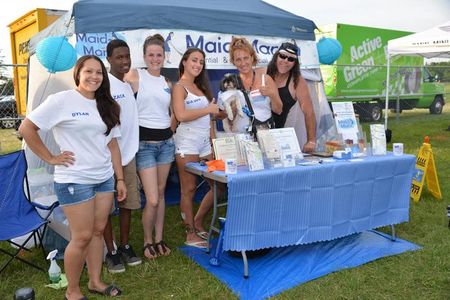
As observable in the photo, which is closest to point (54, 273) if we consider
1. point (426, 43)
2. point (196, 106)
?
point (196, 106)

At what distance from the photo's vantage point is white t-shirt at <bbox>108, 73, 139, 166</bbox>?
2.74m

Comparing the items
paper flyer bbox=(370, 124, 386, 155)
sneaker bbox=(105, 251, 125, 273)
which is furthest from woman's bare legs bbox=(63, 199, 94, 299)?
paper flyer bbox=(370, 124, 386, 155)

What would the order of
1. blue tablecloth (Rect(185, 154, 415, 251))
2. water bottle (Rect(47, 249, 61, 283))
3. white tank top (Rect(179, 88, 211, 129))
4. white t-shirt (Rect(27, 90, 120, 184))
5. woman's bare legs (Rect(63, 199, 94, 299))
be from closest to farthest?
white t-shirt (Rect(27, 90, 120, 184))
woman's bare legs (Rect(63, 199, 94, 299))
blue tablecloth (Rect(185, 154, 415, 251))
water bottle (Rect(47, 249, 61, 283))
white tank top (Rect(179, 88, 211, 129))

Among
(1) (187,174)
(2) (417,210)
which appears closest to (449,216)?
(2) (417,210)

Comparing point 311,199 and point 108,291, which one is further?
point 311,199

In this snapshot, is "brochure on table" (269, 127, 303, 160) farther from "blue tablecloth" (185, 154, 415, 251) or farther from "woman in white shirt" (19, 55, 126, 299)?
"woman in white shirt" (19, 55, 126, 299)

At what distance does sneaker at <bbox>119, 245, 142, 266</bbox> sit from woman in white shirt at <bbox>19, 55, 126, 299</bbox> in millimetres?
734

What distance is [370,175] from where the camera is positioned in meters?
3.19

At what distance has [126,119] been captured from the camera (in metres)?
2.76

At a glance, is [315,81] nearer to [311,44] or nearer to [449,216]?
[311,44]

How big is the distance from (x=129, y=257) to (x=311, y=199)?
4.69 ft

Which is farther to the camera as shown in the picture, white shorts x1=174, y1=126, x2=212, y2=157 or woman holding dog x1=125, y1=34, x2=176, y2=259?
white shorts x1=174, y1=126, x2=212, y2=157

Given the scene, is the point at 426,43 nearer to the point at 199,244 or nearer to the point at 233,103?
the point at 233,103

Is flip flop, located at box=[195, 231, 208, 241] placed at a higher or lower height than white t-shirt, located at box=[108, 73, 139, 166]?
lower
